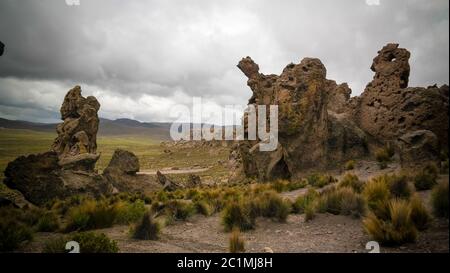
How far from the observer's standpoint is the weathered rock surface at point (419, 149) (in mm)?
12570

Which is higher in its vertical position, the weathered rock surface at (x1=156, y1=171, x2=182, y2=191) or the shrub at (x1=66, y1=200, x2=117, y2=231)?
the shrub at (x1=66, y1=200, x2=117, y2=231)

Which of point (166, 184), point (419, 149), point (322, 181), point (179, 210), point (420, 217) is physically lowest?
point (166, 184)

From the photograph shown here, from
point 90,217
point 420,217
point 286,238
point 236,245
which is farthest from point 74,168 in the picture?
point 420,217

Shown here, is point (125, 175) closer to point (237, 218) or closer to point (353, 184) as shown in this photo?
point (237, 218)

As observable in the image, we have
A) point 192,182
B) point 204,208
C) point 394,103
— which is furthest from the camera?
point 192,182

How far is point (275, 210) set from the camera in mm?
11289

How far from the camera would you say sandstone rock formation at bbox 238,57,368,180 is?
2083 centimetres

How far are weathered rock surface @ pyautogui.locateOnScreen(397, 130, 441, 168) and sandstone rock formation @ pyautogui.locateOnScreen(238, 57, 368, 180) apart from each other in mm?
7492

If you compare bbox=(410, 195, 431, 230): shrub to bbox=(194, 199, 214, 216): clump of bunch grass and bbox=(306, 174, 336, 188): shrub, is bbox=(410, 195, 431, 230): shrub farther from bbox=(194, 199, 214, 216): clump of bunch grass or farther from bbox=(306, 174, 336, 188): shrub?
bbox=(306, 174, 336, 188): shrub

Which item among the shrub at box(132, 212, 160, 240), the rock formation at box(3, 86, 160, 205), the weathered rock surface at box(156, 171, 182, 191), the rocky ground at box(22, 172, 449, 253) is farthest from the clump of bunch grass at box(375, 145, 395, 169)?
the rock formation at box(3, 86, 160, 205)

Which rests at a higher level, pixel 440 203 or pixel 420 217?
pixel 440 203

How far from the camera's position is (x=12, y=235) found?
8.01 meters

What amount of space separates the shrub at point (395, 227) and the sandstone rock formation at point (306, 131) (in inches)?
537

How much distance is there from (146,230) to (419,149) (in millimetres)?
10718
